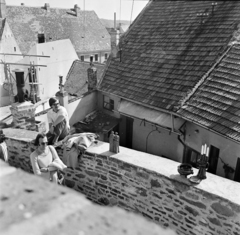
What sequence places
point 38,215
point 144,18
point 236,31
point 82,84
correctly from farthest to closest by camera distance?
1. point 82,84
2. point 144,18
3. point 236,31
4. point 38,215

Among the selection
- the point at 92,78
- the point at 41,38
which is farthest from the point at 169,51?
the point at 41,38

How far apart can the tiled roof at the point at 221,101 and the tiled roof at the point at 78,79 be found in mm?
10093

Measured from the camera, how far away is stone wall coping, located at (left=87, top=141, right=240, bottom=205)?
516 centimetres

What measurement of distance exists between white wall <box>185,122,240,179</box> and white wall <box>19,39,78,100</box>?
734 inches

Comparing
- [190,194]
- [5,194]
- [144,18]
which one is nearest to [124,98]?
[144,18]

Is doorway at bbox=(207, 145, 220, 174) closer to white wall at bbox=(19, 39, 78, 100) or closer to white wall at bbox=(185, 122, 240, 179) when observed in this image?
white wall at bbox=(185, 122, 240, 179)

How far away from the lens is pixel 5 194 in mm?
1634

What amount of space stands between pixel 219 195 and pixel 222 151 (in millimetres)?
3265

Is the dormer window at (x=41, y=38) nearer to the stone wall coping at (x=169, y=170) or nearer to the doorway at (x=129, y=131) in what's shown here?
the doorway at (x=129, y=131)

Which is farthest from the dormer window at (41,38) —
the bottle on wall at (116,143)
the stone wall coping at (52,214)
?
the stone wall coping at (52,214)

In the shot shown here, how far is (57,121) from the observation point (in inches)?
284

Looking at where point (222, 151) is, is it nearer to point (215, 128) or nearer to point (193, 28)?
point (215, 128)

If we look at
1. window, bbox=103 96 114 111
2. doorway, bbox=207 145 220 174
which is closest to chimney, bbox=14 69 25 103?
window, bbox=103 96 114 111

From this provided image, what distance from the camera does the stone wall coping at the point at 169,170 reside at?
516cm
